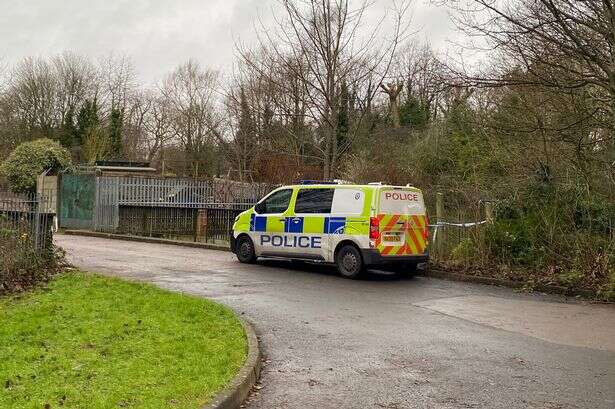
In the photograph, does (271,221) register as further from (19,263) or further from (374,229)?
(19,263)

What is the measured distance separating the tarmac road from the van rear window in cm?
144

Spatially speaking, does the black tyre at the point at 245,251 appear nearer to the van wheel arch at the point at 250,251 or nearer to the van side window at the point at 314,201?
the van wheel arch at the point at 250,251

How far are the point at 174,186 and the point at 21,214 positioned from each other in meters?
14.7

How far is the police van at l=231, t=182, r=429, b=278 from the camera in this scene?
40.0 ft

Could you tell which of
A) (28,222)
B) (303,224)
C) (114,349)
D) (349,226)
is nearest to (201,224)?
(303,224)

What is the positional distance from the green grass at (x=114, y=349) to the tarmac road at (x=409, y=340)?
0.56 m

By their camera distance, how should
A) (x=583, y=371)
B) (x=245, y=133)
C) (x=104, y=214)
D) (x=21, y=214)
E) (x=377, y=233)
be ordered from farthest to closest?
(x=245, y=133), (x=104, y=214), (x=377, y=233), (x=21, y=214), (x=583, y=371)

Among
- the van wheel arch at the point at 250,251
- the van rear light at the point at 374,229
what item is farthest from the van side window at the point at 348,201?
the van wheel arch at the point at 250,251

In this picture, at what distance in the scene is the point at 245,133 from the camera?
32.3 metres

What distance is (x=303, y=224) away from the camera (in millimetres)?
13344

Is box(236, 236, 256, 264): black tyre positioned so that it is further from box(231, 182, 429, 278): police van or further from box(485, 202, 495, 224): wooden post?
box(485, 202, 495, 224): wooden post

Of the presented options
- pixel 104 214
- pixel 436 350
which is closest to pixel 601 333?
pixel 436 350

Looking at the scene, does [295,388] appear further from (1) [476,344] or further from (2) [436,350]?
(1) [476,344]

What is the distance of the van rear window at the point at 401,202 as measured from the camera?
40.2 ft
